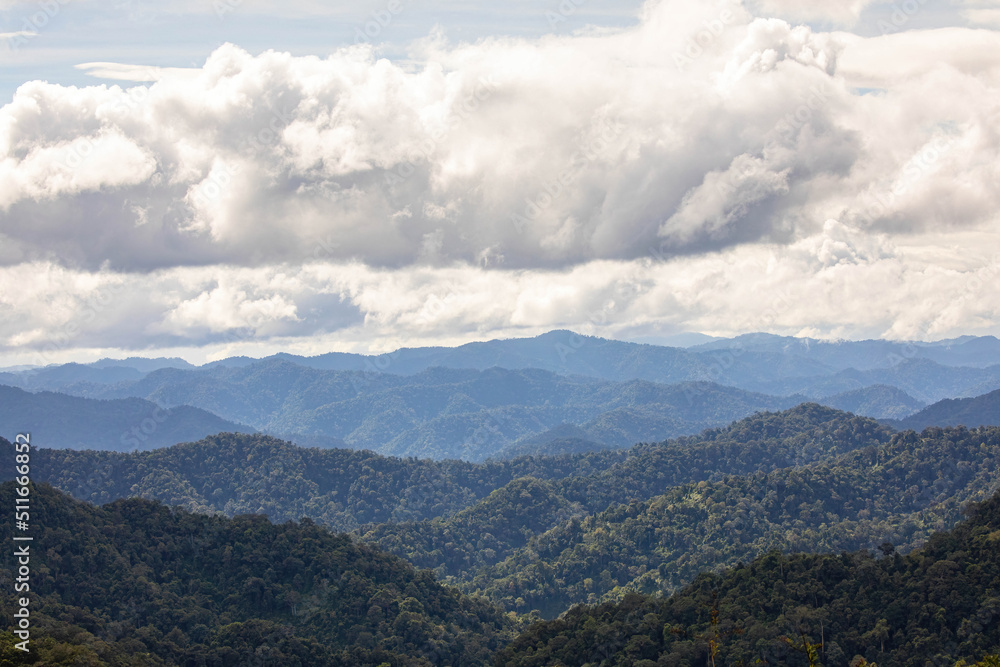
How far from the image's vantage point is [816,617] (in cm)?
11156

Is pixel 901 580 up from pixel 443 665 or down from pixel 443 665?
up

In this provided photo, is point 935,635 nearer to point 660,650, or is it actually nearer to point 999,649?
point 999,649

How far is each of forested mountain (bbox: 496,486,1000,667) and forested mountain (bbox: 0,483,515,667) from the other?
28031 mm

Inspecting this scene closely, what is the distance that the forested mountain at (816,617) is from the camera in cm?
10444

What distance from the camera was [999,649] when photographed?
96812 millimetres

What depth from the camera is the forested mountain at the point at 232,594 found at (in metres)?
123

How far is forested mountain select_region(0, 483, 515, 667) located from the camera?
12325 cm

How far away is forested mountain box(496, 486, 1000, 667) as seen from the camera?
343 ft

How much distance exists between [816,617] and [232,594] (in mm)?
97883

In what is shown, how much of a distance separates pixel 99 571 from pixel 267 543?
101ft

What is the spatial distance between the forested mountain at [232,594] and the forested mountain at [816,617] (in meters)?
28.0

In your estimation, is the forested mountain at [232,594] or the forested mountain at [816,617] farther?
the forested mountain at [232,594]

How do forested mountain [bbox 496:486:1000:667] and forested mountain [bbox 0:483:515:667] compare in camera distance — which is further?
forested mountain [bbox 0:483:515:667]

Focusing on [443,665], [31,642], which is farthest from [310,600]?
[31,642]
